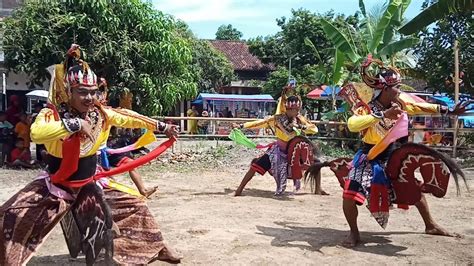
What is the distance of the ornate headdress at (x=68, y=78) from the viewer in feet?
13.4

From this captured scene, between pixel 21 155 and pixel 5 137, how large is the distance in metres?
0.54

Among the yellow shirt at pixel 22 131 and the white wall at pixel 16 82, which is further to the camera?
the white wall at pixel 16 82

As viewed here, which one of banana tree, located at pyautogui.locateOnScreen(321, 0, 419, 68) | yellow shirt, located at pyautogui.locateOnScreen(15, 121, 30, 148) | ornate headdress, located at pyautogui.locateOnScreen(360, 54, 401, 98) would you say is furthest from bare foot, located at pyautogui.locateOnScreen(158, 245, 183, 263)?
banana tree, located at pyautogui.locateOnScreen(321, 0, 419, 68)

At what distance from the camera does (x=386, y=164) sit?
212 inches

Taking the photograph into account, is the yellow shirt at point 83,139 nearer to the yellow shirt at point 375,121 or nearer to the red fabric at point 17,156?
the yellow shirt at point 375,121

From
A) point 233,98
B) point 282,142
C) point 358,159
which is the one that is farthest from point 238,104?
point 358,159

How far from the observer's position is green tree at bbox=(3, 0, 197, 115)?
1141cm

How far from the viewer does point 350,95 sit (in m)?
A: 5.53

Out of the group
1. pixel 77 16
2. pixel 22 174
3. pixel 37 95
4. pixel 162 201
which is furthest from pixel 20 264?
pixel 37 95

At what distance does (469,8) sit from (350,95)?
3535mm

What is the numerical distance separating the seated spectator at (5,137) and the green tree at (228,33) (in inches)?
1777

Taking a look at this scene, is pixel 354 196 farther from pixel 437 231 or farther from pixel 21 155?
pixel 21 155

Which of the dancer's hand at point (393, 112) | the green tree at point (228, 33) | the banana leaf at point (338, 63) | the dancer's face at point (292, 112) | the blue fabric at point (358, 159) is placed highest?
the green tree at point (228, 33)

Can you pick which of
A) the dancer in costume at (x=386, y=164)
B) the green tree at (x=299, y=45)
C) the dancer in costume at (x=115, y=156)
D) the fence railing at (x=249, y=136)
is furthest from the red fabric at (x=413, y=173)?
the green tree at (x=299, y=45)
